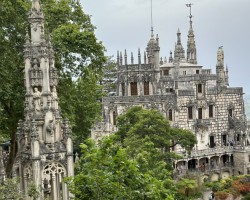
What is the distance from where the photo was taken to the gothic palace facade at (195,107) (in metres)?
55.9

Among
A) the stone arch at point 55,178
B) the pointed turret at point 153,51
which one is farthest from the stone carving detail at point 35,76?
the pointed turret at point 153,51

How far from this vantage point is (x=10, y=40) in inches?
960

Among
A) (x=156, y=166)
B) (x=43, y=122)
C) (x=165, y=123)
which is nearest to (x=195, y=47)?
(x=165, y=123)

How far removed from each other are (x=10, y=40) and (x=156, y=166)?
12.3 metres

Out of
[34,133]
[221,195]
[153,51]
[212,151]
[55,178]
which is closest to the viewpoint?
[34,133]

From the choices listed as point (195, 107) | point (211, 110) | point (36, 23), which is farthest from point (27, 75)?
point (211, 110)

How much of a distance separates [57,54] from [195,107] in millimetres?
34352

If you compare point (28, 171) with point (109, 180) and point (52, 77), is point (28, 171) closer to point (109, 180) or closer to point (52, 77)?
point (52, 77)

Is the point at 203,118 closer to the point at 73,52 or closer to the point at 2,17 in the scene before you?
the point at 73,52

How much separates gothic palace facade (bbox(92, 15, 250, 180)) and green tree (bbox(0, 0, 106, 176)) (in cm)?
2509

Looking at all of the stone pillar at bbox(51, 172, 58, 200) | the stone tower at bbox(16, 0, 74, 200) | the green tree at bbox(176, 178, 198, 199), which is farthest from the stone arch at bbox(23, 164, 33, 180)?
the green tree at bbox(176, 178, 198, 199)

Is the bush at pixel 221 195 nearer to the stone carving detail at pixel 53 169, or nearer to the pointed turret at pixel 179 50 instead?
the stone carving detail at pixel 53 169

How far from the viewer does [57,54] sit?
2575 centimetres

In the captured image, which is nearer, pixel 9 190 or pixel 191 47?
pixel 9 190
